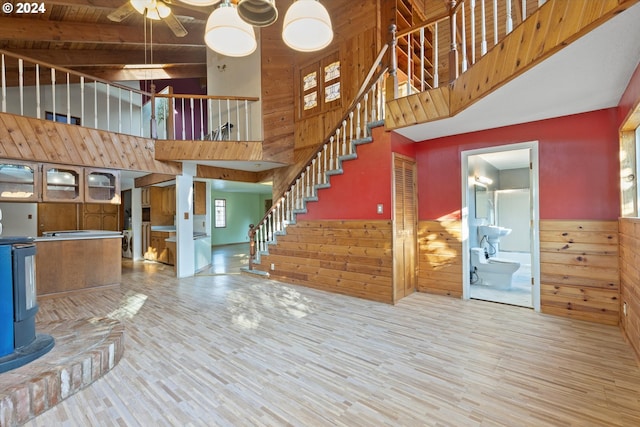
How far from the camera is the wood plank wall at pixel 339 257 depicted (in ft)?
13.7

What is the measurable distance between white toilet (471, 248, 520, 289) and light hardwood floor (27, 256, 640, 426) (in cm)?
99

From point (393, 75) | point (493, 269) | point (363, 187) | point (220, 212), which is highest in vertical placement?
point (393, 75)

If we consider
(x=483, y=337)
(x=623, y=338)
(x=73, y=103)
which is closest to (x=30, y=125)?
(x=73, y=103)

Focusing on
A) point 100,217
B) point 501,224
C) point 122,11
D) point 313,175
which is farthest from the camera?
point 100,217

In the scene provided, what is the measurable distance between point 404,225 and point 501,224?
4.67m

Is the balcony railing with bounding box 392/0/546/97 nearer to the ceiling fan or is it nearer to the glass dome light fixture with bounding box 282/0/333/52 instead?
the glass dome light fixture with bounding box 282/0/333/52

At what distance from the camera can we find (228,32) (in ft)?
7.36

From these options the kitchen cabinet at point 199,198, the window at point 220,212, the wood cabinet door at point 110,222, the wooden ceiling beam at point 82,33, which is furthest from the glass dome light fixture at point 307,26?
the window at point 220,212

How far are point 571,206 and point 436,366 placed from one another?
103 inches

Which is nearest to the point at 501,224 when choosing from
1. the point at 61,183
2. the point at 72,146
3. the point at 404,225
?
the point at 404,225

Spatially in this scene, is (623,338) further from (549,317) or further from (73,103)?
(73,103)

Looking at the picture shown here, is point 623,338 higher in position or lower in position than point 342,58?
lower

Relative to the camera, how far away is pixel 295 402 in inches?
77.3

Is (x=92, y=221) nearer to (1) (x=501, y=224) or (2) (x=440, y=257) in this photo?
(2) (x=440, y=257)
